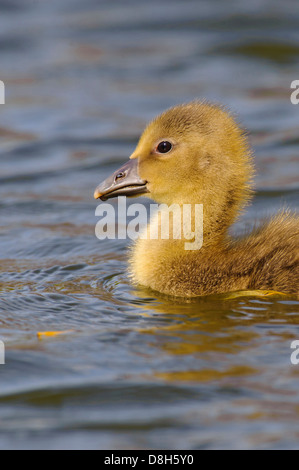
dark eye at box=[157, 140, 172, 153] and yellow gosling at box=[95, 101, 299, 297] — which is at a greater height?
dark eye at box=[157, 140, 172, 153]

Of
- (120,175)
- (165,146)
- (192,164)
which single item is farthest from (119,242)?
(192,164)

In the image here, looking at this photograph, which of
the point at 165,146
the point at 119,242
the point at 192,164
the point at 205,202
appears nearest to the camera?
the point at 205,202

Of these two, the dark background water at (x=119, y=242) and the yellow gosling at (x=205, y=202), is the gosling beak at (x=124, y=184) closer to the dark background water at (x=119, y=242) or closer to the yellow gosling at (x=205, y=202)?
the yellow gosling at (x=205, y=202)

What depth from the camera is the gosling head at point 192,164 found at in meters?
6.52

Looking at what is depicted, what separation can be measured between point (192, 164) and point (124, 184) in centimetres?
53

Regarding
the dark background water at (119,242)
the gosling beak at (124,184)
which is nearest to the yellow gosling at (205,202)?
the gosling beak at (124,184)

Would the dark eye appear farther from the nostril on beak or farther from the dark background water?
the dark background water

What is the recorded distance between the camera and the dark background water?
4773 millimetres

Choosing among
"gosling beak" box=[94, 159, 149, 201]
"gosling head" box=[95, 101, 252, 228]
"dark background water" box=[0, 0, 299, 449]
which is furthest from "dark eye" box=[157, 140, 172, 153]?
"dark background water" box=[0, 0, 299, 449]

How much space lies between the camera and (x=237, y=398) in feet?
15.8

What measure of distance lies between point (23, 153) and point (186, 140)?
179 inches

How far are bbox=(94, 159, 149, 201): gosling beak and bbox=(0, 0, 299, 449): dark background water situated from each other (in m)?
0.65

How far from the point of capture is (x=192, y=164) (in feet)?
21.8

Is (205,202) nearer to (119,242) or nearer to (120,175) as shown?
(120,175)
